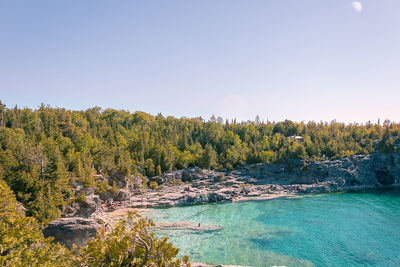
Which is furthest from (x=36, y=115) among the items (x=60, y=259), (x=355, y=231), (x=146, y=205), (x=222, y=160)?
(x=355, y=231)

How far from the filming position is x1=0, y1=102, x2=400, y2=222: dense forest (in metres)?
41.5

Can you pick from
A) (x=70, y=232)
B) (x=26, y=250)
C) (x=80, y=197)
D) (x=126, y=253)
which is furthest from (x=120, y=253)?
(x=80, y=197)

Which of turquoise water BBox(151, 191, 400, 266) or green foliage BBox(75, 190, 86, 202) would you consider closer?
turquoise water BBox(151, 191, 400, 266)

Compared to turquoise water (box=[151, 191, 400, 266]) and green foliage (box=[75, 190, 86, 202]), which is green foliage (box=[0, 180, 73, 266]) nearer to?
turquoise water (box=[151, 191, 400, 266])

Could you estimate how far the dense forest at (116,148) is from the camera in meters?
41.5

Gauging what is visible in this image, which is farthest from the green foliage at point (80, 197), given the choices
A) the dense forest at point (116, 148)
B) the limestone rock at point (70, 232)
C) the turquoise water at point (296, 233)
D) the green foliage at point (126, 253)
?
the green foliage at point (126, 253)

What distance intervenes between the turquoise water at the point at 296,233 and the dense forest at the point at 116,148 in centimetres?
2123

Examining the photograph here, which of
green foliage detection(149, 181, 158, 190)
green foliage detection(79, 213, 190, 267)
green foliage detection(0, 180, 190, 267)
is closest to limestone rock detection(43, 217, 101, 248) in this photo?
green foliage detection(0, 180, 190, 267)

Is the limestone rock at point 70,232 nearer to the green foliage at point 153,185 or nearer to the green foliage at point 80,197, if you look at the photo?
the green foliage at point 80,197

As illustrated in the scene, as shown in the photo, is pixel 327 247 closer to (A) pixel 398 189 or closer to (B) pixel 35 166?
(B) pixel 35 166

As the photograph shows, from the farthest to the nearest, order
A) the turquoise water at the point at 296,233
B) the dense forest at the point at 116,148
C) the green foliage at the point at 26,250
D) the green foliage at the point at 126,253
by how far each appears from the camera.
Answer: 1. the dense forest at the point at 116,148
2. the turquoise water at the point at 296,233
3. the green foliage at the point at 26,250
4. the green foliage at the point at 126,253

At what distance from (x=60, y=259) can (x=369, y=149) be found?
4580 inches

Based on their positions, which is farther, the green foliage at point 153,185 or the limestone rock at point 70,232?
the green foliage at point 153,185

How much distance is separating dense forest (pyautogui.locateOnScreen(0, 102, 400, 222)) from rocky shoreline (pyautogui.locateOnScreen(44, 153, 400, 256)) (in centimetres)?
470
